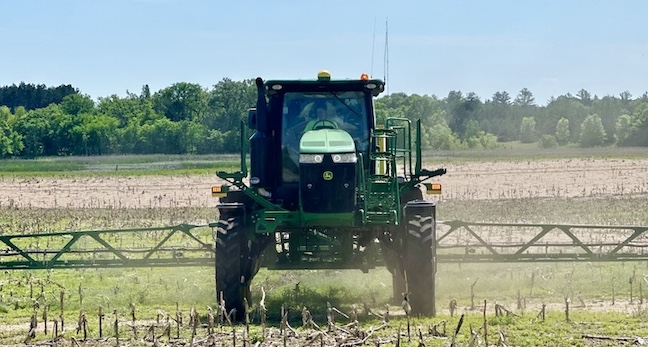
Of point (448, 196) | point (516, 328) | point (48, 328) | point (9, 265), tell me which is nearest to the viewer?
point (516, 328)

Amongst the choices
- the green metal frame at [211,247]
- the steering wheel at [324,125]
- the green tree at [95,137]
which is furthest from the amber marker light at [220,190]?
the green tree at [95,137]

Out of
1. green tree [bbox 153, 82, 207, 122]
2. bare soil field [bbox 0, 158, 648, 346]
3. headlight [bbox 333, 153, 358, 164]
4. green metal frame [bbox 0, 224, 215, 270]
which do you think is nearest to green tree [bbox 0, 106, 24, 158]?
green tree [bbox 153, 82, 207, 122]

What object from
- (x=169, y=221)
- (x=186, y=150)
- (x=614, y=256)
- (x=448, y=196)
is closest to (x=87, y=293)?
(x=614, y=256)

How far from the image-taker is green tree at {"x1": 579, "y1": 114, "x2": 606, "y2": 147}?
285 feet

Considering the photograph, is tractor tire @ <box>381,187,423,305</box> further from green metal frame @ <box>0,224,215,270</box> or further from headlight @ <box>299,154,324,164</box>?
green metal frame @ <box>0,224,215,270</box>

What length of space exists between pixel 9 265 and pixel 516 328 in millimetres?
7753

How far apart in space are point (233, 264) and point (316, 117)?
262cm

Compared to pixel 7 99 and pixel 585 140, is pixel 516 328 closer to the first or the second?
pixel 585 140

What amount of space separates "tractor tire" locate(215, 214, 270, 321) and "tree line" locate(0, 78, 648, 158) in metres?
57.9

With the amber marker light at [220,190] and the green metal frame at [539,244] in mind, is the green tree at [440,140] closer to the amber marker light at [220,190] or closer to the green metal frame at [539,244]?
the green metal frame at [539,244]

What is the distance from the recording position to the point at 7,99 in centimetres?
16212

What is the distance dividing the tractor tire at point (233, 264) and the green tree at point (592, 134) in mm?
76066

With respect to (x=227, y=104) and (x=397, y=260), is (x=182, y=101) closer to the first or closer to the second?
(x=227, y=104)

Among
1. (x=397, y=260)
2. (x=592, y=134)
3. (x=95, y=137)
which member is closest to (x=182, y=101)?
(x=95, y=137)
